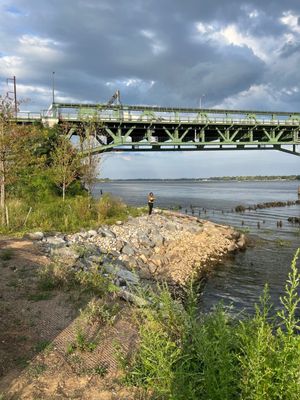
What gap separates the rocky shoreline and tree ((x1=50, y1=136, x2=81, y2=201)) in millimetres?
5663

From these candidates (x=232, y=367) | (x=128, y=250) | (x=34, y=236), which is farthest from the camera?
(x=128, y=250)

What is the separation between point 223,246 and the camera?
20453mm

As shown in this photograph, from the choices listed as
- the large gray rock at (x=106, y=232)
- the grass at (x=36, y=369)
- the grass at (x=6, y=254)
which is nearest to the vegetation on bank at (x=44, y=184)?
the large gray rock at (x=106, y=232)

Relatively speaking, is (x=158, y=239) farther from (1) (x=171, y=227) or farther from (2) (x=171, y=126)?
(2) (x=171, y=126)

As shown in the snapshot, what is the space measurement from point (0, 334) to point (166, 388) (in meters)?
3.56

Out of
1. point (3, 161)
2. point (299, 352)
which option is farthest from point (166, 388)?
point (3, 161)

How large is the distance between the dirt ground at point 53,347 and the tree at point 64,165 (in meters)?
15.1

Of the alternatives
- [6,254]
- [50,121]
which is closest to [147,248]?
[6,254]

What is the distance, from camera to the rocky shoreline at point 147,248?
1225 centimetres

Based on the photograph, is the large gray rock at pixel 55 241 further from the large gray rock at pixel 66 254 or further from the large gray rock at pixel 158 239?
the large gray rock at pixel 158 239

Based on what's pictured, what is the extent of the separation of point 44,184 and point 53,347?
1984 cm

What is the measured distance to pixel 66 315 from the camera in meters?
7.46

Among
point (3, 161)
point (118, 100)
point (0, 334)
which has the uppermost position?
point (118, 100)

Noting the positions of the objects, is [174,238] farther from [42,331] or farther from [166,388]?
[166,388]
